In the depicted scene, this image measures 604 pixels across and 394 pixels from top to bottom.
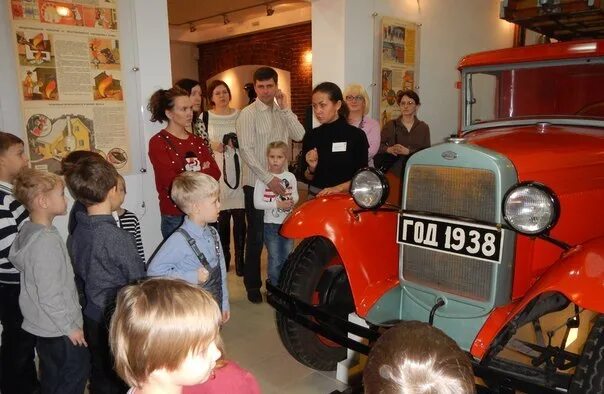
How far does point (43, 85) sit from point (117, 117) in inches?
18.8

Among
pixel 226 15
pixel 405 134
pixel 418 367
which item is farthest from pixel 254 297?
pixel 226 15

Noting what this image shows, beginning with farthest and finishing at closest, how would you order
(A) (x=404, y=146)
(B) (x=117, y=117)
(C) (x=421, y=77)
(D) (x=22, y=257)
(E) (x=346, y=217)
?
(C) (x=421, y=77), (A) (x=404, y=146), (B) (x=117, y=117), (E) (x=346, y=217), (D) (x=22, y=257)

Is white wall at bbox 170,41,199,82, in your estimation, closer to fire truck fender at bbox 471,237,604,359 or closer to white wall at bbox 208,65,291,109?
white wall at bbox 208,65,291,109

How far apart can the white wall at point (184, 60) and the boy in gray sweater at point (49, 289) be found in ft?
33.5

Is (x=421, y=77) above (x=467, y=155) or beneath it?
above

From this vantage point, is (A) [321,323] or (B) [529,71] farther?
(B) [529,71]

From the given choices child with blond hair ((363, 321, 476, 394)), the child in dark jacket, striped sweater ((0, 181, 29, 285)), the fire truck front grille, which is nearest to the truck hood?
the fire truck front grille

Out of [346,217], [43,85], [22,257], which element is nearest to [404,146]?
[346,217]

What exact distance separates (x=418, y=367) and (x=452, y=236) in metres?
1.24

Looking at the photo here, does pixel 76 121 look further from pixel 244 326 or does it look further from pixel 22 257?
pixel 244 326

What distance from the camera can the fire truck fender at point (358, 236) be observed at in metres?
2.29

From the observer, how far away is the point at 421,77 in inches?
227

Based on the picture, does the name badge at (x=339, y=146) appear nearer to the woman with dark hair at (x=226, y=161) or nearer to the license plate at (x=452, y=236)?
the license plate at (x=452, y=236)

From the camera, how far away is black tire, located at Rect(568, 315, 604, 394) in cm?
141
